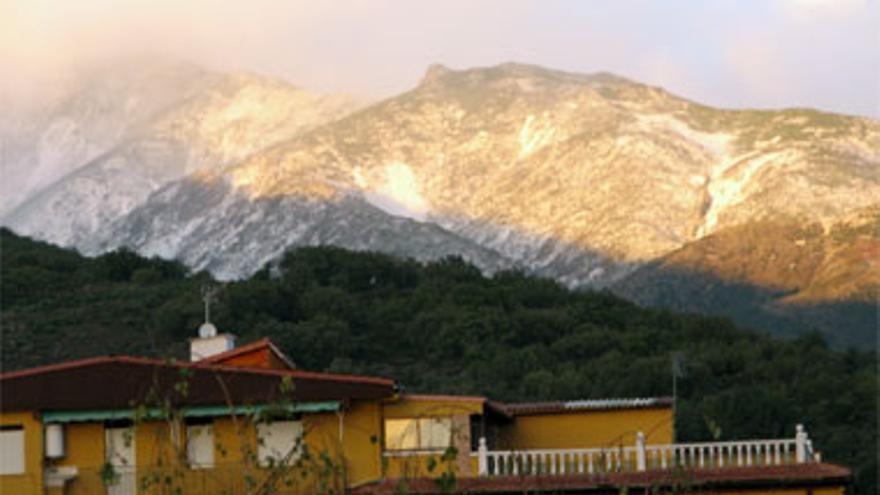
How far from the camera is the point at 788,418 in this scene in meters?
59.9

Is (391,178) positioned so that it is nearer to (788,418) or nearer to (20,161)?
(20,161)

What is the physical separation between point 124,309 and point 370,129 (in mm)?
89160

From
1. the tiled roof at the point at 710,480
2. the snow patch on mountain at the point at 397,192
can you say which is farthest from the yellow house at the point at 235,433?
the snow patch on mountain at the point at 397,192

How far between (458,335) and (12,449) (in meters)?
48.9

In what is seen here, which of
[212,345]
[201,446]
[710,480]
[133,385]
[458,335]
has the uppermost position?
[458,335]

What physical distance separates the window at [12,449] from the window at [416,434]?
519cm

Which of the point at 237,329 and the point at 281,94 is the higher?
the point at 281,94

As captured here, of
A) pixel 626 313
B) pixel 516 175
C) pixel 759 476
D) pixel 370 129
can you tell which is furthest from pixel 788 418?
pixel 370 129

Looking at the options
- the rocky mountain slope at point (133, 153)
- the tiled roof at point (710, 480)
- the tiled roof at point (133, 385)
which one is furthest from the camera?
the rocky mountain slope at point (133, 153)

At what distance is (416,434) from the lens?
90.6ft

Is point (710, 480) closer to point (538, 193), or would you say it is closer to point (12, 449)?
point (12, 449)

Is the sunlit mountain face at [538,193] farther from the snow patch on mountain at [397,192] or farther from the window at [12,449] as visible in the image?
the window at [12,449]

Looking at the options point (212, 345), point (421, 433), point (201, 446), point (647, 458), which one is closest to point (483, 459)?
point (421, 433)

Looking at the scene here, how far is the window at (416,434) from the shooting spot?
2770cm
